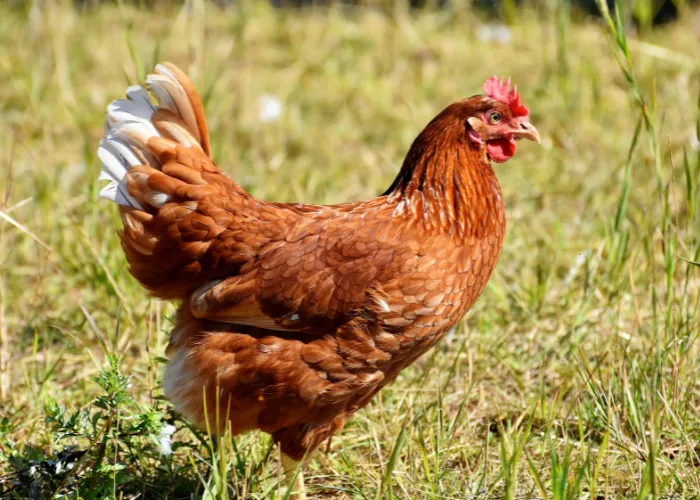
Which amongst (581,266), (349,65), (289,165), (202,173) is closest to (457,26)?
(349,65)

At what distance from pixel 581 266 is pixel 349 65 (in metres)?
2.92

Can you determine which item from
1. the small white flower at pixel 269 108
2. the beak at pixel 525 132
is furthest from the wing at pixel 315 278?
the small white flower at pixel 269 108

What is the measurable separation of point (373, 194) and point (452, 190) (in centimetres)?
207

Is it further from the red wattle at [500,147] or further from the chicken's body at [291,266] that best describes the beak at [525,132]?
the chicken's body at [291,266]

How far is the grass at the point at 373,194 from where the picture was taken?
101 inches

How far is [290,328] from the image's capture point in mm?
2570

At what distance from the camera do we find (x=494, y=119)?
2.73m

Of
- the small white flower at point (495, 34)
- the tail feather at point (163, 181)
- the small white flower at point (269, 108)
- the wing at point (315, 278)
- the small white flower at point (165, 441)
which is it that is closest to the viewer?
the small white flower at point (165, 441)

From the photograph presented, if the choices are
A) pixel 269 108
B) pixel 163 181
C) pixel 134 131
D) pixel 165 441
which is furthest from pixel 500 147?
pixel 269 108

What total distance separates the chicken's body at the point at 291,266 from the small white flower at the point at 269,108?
276 centimetres

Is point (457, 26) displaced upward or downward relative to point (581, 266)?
upward

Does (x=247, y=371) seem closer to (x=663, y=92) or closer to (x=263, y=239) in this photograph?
(x=263, y=239)

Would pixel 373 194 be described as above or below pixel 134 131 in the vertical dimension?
below

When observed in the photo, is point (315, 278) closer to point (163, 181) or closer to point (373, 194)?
point (163, 181)
